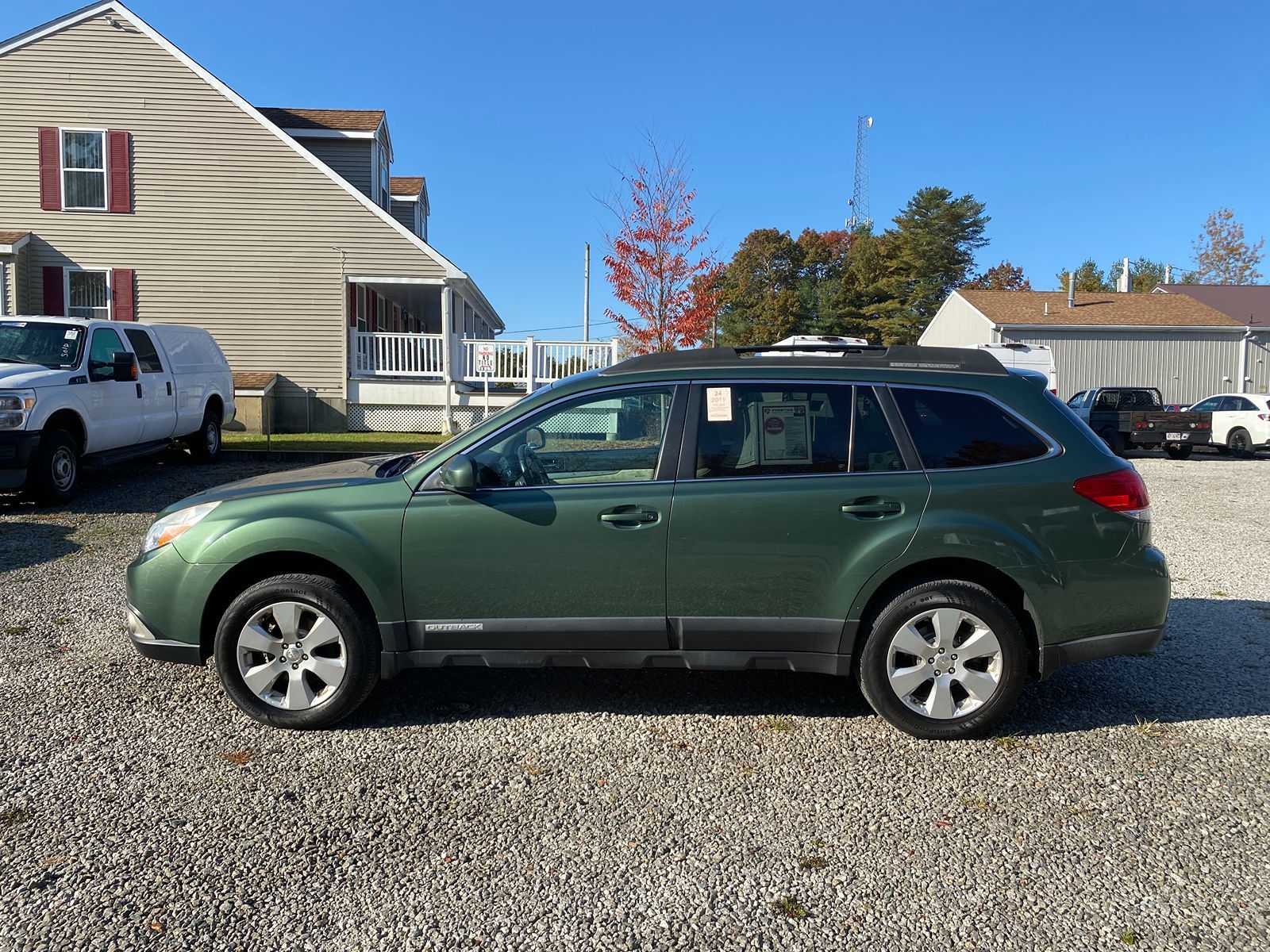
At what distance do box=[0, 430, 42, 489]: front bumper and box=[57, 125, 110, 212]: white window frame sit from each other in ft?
42.6

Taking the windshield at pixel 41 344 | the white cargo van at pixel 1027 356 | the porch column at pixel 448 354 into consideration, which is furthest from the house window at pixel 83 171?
the white cargo van at pixel 1027 356

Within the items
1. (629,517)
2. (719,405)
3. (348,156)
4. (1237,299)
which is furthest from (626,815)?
(1237,299)

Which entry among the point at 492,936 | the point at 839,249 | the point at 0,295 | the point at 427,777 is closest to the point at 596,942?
the point at 492,936

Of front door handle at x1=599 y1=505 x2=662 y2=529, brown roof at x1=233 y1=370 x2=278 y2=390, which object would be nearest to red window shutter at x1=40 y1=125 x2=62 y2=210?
brown roof at x1=233 y1=370 x2=278 y2=390

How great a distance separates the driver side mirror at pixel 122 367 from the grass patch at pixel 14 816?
27.1 feet

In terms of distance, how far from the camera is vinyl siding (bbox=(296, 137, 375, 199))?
74.6ft

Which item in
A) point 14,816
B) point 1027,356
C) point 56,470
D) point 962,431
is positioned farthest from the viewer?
point 1027,356

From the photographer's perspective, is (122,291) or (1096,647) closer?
(1096,647)

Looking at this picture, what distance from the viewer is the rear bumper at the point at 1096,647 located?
4.14 m

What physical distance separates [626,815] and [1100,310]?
3509 cm

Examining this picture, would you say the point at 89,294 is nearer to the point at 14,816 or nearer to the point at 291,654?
the point at 291,654

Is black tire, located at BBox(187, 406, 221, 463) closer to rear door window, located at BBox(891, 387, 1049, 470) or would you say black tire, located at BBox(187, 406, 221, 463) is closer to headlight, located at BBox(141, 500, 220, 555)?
headlight, located at BBox(141, 500, 220, 555)

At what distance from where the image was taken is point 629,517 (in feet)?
13.5

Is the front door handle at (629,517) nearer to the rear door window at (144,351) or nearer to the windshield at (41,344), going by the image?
the windshield at (41,344)
